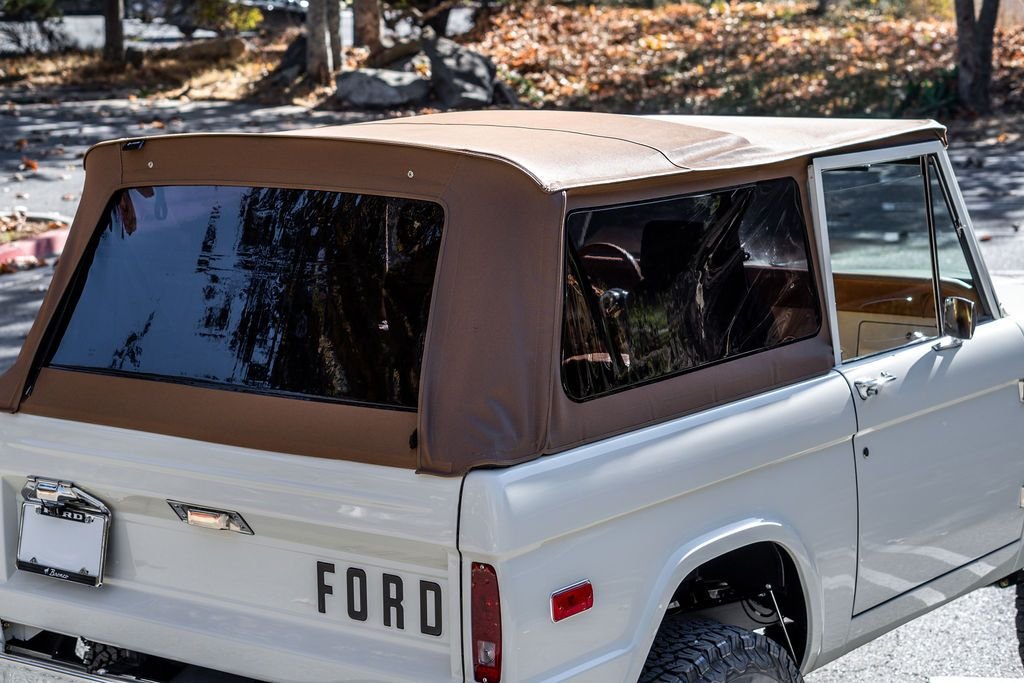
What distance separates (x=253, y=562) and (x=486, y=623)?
62 centimetres

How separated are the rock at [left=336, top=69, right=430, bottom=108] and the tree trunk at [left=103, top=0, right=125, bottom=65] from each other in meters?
5.57

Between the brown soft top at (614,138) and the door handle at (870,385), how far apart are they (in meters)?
0.65

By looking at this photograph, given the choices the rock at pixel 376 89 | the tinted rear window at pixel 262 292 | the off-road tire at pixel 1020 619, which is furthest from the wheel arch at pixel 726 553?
the rock at pixel 376 89

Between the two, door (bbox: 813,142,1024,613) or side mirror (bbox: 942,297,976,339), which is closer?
door (bbox: 813,142,1024,613)

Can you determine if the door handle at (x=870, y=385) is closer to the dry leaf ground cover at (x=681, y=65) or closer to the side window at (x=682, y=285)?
the side window at (x=682, y=285)

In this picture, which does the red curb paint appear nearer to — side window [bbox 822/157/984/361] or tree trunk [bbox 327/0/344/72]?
side window [bbox 822/157/984/361]

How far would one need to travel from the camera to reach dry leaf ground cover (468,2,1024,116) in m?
18.5

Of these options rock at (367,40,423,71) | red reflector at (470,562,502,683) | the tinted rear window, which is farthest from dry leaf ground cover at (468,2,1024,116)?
red reflector at (470,562,502,683)

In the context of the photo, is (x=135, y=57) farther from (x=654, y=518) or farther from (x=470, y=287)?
(x=654, y=518)

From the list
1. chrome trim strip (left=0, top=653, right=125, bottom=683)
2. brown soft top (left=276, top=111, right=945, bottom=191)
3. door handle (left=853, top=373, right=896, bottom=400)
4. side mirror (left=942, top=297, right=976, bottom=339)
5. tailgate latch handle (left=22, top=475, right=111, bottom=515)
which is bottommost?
chrome trim strip (left=0, top=653, right=125, bottom=683)

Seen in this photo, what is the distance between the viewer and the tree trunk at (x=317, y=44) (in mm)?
19327

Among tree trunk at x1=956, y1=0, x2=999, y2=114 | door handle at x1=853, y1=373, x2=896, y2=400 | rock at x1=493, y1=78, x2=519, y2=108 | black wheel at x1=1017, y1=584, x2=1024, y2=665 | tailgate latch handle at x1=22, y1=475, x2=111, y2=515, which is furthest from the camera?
rock at x1=493, y1=78, x2=519, y2=108

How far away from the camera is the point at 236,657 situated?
8.81ft

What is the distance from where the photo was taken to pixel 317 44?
19672 millimetres
